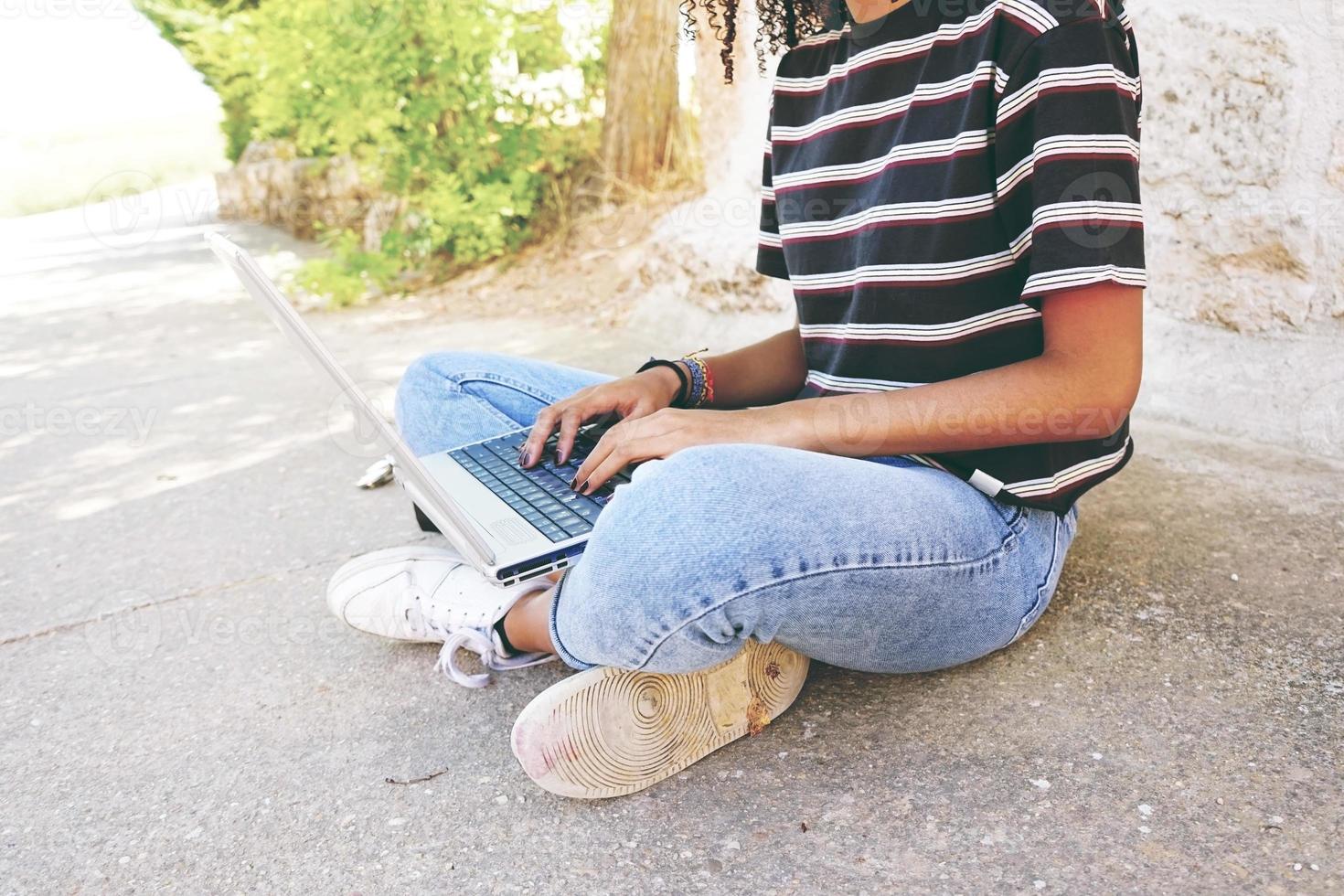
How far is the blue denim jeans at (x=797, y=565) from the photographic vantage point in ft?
4.16

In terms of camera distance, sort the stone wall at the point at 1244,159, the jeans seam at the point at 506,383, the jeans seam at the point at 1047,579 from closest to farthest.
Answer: the jeans seam at the point at 1047,579 < the jeans seam at the point at 506,383 < the stone wall at the point at 1244,159

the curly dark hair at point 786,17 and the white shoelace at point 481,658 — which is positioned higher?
the curly dark hair at point 786,17

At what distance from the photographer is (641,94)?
5109mm

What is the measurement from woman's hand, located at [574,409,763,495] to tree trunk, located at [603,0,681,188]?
12.6 feet

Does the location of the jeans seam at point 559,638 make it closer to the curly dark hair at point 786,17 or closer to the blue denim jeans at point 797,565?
the blue denim jeans at point 797,565

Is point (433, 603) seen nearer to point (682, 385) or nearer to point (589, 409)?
point (589, 409)

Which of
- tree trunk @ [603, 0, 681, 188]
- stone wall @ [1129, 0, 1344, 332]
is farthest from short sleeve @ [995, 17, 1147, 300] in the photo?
tree trunk @ [603, 0, 681, 188]

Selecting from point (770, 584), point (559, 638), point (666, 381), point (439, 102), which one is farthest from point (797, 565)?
point (439, 102)

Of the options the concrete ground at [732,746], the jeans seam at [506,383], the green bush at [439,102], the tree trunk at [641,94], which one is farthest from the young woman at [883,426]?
the green bush at [439,102]

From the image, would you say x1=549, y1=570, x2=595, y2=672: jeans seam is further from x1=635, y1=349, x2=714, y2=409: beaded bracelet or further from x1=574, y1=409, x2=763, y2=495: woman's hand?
x1=635, y1=349, x2=714, y2=409: beaded bracelet

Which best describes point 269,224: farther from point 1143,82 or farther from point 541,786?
point 541,786

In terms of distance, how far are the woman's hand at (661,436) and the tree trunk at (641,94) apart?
12.6ft

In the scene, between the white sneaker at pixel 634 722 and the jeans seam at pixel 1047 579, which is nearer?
the white sneaker at pixel 634 722

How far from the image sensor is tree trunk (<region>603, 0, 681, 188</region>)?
5.04 m
